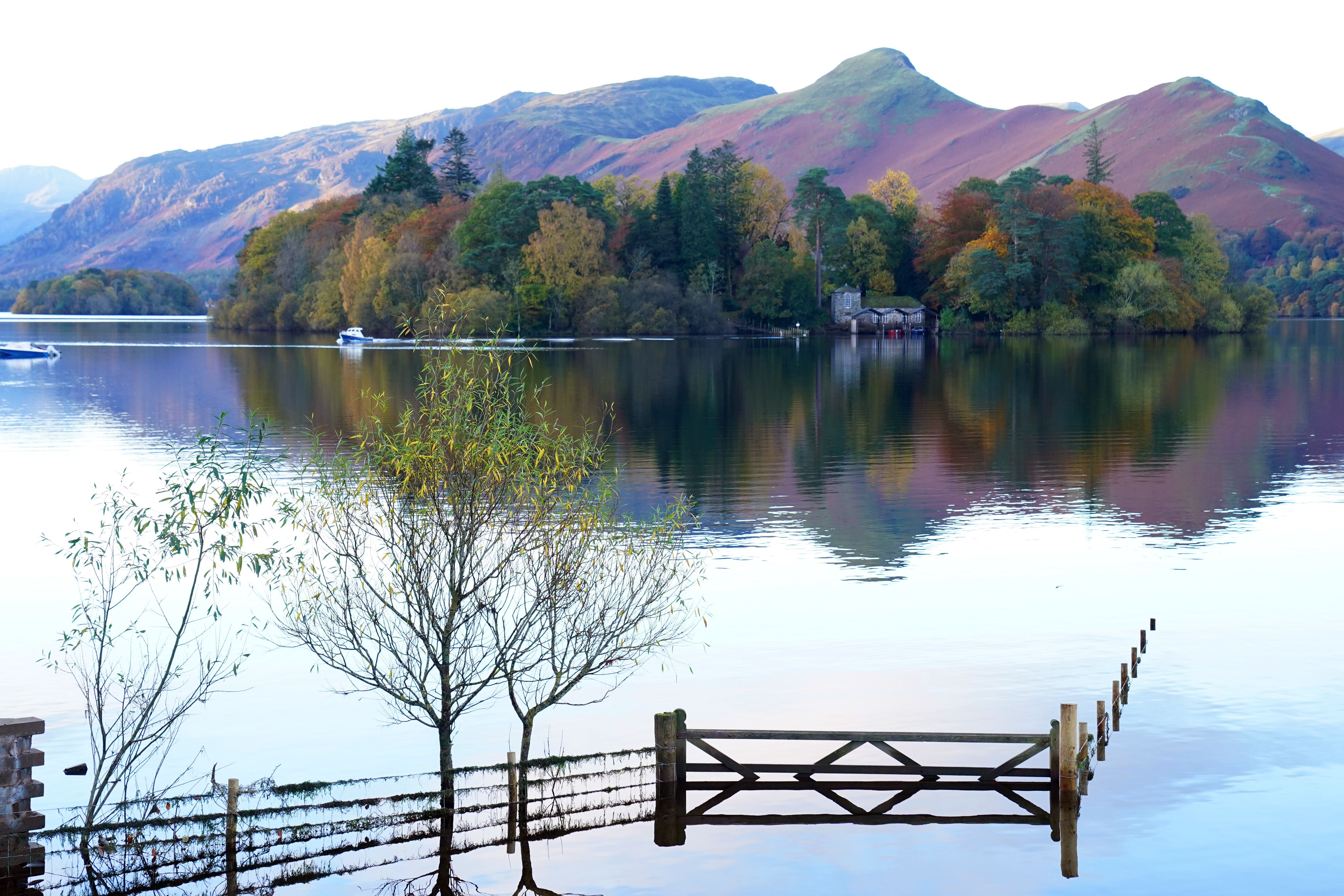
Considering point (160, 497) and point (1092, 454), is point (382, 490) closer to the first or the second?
point (160, 497)

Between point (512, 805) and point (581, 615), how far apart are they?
14.9 feet

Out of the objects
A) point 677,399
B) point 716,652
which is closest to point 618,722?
point 716,652

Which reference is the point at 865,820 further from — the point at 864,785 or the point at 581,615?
the point at 581,615

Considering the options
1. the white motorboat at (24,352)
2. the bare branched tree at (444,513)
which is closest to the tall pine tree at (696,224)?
the white motorboat at (24,352)

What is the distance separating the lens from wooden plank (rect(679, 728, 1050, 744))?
17.7m

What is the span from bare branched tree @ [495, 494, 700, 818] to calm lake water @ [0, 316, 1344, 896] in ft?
2.89

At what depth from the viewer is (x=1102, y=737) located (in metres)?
21.6

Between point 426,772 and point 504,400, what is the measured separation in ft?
20.3

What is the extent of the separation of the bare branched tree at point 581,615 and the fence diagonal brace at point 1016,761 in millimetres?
5254

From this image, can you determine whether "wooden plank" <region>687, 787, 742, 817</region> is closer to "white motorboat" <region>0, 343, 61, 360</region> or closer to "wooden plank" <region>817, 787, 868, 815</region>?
"wooden plank" <region>817, 787, 868, 815</region>

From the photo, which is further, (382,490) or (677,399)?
(677,399)

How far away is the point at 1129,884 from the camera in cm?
1733

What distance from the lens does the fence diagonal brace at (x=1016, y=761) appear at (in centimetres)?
1828

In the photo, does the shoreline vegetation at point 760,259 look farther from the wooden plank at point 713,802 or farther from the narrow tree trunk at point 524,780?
the wooden plank at point 713,802
